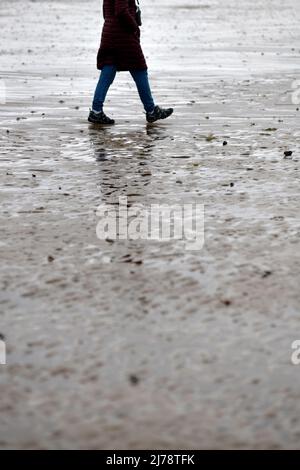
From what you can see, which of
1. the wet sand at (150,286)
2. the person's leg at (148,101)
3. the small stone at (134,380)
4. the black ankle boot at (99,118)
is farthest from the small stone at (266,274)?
the black ankle boot at (99,118)

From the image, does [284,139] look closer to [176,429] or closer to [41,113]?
[41,113]

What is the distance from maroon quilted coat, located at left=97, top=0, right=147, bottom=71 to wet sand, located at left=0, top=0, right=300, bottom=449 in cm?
72

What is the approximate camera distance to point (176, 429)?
3.42 m

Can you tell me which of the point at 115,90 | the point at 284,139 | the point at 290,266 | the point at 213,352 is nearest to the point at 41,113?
the point at 115,90

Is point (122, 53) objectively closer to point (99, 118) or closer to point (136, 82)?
point (136, 82)

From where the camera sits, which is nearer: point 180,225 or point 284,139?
point 180,225

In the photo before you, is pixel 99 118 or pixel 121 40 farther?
pixel 99 118

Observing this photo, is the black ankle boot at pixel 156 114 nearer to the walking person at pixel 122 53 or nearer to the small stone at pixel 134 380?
the walking person at pixel 122 53

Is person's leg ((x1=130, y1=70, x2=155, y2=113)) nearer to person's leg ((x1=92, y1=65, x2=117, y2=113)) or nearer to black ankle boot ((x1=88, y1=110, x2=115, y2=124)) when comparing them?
person's leg ((x1=92, y1=65, x2=117, y2=113))

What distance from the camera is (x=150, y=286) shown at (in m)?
4.87

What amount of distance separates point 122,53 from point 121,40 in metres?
0.14

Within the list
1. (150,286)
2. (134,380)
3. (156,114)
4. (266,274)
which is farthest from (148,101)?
(134,380)

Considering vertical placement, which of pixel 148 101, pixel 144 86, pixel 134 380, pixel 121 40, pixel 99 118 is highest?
pixel 121 40

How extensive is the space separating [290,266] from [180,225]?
1067 mm
